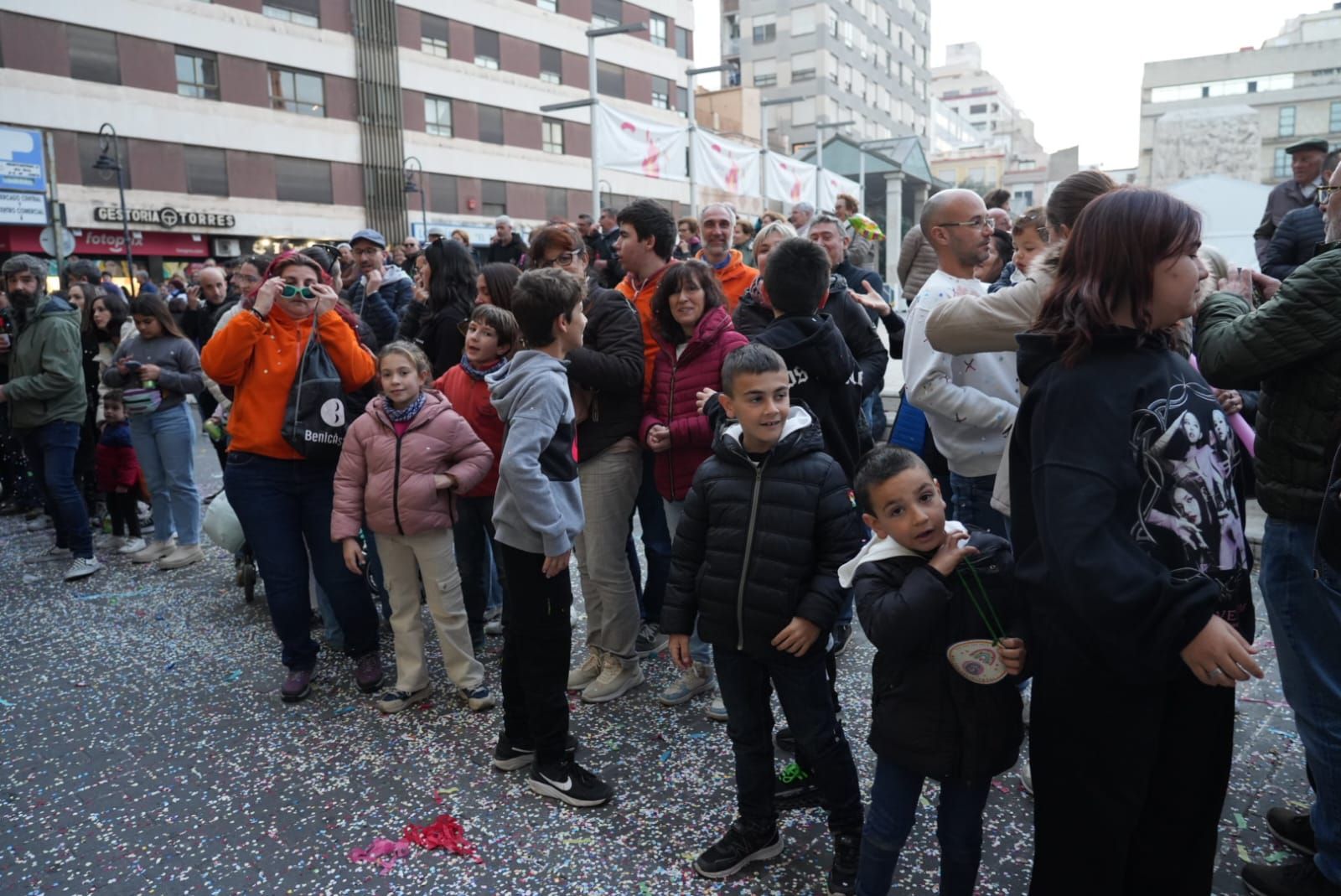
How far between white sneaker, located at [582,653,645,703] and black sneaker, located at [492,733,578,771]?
0.51 meters

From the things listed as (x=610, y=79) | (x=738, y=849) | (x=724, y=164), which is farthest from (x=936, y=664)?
(x=610, y=79)

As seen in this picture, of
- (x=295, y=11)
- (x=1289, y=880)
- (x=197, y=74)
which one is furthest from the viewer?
(x=295, y=11)

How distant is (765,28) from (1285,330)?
233 feet

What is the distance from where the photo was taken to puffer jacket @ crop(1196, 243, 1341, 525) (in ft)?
6.78

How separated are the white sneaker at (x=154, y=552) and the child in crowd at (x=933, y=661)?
589 cm

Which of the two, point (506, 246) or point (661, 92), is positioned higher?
point (661, 92)

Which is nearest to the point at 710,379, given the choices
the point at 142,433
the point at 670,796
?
the point at 670,796

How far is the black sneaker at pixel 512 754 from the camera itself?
134 inches

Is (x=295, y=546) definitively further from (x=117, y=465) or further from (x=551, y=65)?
(x=551, y=65)

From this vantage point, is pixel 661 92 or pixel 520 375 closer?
pixel 520 375

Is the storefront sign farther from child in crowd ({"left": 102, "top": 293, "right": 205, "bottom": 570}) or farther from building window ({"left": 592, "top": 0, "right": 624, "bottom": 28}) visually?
child in crowd ({"left": 102, "top": 293, "right": 205, "bottom": 570})

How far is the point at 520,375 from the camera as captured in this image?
3254mm

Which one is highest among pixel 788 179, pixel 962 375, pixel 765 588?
pixel 788 179

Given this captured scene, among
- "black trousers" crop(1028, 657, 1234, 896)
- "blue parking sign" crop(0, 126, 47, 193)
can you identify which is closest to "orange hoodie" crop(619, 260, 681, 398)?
"black trousers" crop(1028, 657, 1234, 896)
